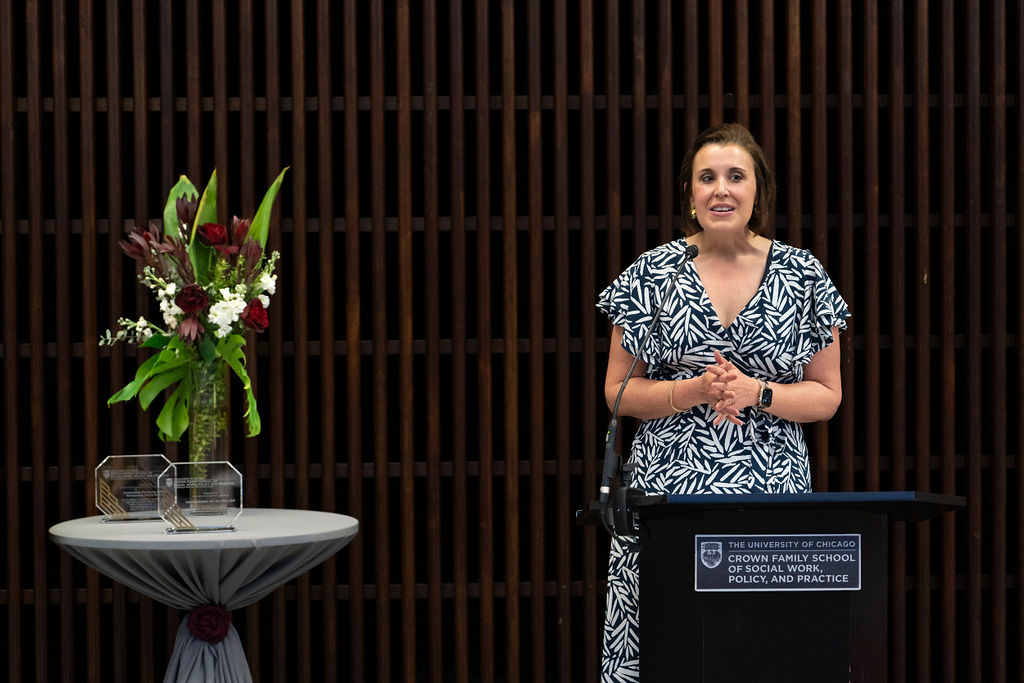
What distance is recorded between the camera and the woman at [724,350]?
2395 millimetres

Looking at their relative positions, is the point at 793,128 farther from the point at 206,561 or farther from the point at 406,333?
the point at 206,561

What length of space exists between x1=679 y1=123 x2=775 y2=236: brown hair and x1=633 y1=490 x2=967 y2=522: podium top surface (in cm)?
78

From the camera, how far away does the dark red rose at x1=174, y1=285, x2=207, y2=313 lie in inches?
110

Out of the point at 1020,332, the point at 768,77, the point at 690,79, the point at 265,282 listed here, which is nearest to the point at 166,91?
the point at 265,282

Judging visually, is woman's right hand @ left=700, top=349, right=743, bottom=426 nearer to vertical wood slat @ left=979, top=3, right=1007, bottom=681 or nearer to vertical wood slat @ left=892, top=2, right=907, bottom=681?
vertical wood slat @ left=892, top=2, right=907, bottom=681

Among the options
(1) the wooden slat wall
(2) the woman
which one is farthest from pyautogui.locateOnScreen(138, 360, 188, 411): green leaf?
(2) the woman

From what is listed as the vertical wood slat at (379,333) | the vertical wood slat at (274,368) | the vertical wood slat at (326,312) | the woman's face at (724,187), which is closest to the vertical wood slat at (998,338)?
the woman's face at (724,187)

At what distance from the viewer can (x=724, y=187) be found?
2439 mm

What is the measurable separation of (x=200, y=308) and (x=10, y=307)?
44.1 inches

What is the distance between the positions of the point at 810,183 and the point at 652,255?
1.47 meters

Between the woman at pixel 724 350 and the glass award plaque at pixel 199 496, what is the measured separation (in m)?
0.91

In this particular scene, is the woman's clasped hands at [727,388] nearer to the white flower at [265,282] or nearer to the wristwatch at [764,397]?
the wristwatch at [764,397]

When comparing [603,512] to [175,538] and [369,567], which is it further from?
[369,567]

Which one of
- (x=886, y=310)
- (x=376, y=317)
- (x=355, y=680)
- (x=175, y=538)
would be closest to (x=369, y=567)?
(x=355, y=680)
